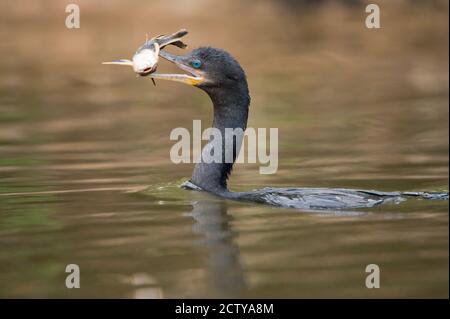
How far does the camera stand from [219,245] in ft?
24.9

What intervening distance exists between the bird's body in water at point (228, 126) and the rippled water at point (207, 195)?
0.67 ft

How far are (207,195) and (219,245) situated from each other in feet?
6.08

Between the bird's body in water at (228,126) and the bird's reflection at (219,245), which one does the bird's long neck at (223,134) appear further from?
the bird's reflection at (219,245)

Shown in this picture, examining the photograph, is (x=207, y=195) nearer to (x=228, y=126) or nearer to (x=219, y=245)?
(x=228, y=126)

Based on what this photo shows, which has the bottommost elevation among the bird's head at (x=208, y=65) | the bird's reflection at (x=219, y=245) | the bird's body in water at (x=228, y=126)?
the bird's reflection at (x=219, y=245)

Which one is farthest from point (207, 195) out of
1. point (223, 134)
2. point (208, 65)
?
point (208, 65)

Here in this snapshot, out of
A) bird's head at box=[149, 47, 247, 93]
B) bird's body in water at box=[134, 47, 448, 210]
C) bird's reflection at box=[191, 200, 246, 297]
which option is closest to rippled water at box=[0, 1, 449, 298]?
bird's reflection at box=[191, 200, 246, 297]

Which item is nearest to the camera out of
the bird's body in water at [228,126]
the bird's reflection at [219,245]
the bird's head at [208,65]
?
the bird's reflection at [219,245]

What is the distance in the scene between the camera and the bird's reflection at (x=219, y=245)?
6.53 metres

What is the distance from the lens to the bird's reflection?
6531 millimetres

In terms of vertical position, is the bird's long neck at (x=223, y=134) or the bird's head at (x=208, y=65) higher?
the bird's head at (x=208, y=65)

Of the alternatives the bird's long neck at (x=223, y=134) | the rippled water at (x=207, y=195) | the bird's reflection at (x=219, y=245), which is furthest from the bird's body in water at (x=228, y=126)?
the bird's reflection at (x=219, y=245)

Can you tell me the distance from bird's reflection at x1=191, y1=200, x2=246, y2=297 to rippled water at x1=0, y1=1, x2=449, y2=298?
19mm
